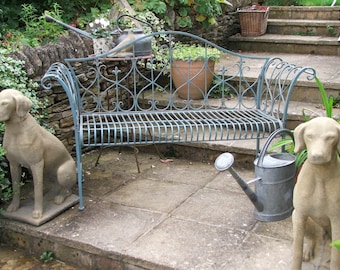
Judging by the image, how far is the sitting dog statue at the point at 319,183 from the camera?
2.03 meters

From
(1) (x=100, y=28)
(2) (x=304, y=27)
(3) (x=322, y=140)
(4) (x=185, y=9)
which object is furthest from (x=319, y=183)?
(2) (x=304, y=27)

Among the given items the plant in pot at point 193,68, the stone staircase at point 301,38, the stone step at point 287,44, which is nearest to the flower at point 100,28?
the plant in pot at point 193,68

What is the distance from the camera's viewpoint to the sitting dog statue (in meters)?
2.03

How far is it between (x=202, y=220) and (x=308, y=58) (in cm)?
346

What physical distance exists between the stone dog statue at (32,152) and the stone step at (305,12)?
4995 millimetres

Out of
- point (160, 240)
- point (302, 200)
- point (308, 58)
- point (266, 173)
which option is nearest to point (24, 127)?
point (160, 240)

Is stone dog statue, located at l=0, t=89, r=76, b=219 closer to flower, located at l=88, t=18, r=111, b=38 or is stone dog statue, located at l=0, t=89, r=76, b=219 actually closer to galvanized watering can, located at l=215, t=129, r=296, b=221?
galvanized watering can, located at l=215, t=129, r=296, b=221

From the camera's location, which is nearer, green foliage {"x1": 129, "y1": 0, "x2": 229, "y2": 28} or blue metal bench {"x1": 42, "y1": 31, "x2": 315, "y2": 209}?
blue metal bench {"x1": 42, "y1": 31, "x2": 315, "y2": 209}

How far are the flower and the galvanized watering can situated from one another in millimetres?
1992

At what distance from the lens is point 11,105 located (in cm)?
278

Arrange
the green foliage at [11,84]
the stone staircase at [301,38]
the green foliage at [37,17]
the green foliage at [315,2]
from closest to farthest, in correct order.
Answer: the green foliage at [11,84] → the green foliage at [37,17] → the stone staircase at [301,38] → the green foliage at [315,2]

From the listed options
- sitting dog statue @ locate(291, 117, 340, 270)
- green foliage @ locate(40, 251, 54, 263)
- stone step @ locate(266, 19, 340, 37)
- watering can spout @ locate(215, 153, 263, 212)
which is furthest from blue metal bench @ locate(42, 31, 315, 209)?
stone step @ locate(266, 19, 340, 37)

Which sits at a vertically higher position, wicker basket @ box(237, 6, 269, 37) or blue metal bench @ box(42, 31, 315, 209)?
wicker basket @ box(237, 6, 269, 37)

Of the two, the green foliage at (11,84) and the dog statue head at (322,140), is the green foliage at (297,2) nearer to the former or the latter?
the green foliage at (11,84)
